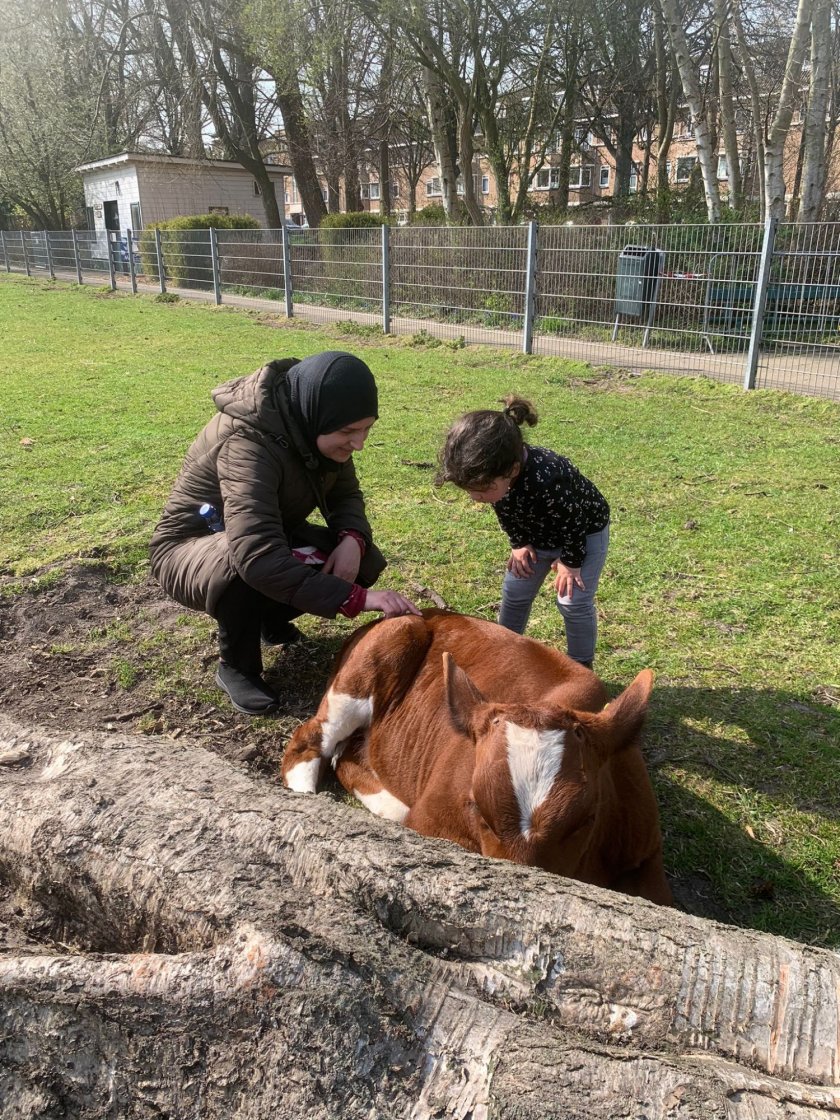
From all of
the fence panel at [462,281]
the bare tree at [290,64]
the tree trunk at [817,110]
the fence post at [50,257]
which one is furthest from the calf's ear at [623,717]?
the fence post at [50,257]

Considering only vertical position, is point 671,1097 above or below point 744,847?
above

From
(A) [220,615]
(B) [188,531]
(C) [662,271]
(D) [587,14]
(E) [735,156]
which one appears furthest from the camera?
(D) [587,14]

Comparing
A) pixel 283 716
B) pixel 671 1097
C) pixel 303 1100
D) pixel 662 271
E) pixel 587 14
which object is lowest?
pixel 283 716

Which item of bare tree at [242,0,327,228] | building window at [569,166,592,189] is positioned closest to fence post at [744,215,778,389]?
bare tree at [242,0,327,228]

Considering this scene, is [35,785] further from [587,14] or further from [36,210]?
[36,210]

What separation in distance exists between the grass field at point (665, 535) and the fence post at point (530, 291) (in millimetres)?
951

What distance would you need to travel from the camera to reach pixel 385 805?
3.78 meters

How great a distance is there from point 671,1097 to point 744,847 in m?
2.08

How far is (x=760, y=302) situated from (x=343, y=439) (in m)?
9.85

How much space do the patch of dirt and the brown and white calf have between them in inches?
18.5

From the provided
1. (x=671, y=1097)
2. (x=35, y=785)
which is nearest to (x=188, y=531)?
(x=35, y=785)

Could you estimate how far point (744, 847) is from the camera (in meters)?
3.34

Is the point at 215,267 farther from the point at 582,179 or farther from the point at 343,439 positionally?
the point at 582,179

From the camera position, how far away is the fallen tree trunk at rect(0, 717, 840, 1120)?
1.55m
